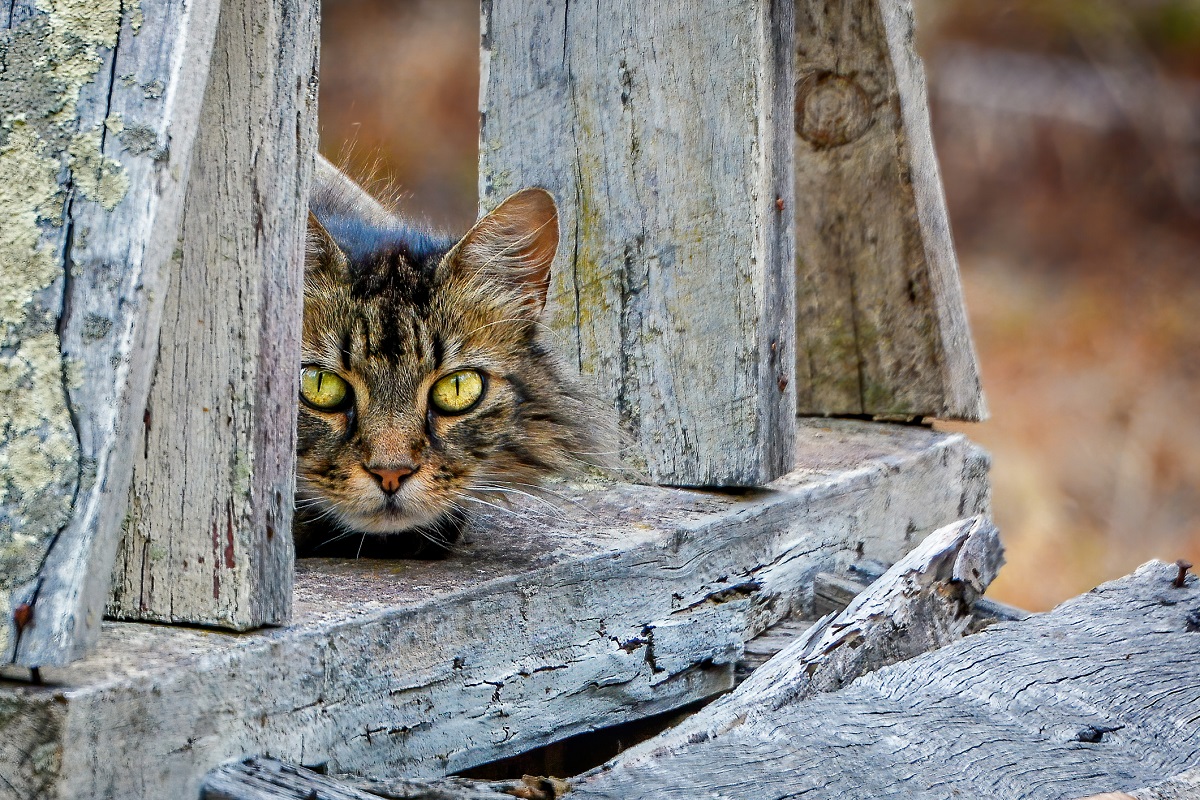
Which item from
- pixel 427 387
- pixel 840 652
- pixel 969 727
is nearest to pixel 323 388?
pixel 427 387

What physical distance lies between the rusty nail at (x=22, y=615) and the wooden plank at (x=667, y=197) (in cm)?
161

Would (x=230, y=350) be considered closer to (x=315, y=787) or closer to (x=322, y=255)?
(x=315, y=787)

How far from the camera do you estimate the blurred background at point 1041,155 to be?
8.91m

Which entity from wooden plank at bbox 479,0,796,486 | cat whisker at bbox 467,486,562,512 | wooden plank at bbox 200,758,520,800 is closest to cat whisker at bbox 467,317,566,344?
wooden plank at bbox 479,0,796,486

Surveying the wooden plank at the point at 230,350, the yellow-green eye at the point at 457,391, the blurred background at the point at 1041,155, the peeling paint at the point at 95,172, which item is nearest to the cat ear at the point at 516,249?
the yellow-green eye at the point at 457,391

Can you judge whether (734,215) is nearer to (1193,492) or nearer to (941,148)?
(1193,492)

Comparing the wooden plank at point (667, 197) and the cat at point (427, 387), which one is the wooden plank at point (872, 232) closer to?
the wooden plank at point (667, 197)

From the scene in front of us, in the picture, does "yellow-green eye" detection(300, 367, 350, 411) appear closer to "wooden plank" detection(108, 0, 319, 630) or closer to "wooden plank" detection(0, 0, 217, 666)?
"wooden plank" detection(108, 0, 319, 630)

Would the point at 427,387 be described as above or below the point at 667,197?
below

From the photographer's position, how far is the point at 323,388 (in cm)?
237

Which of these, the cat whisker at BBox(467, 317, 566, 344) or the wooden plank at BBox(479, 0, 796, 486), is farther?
the wooden plank at BBox(479, 0, 796, 486)

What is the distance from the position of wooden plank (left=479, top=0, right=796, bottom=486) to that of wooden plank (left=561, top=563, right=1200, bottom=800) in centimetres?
75

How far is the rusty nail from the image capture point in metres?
1.48

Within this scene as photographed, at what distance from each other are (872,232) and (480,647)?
1864mm
